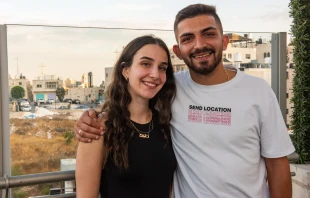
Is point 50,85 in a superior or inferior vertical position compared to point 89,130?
superior

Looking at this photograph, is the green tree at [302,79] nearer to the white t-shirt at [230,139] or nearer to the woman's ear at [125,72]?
the white t-shirt at [230,139]

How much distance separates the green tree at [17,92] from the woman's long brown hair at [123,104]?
57cm

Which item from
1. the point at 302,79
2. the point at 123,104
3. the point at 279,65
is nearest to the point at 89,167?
the point at 123,104

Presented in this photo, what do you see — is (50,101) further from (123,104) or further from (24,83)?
(123,104)

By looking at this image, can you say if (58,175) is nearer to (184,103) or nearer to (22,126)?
(22,126)

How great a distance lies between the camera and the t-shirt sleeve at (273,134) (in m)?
1.61

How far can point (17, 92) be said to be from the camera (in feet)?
6.66

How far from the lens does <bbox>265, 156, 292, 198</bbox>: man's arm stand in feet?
5.50

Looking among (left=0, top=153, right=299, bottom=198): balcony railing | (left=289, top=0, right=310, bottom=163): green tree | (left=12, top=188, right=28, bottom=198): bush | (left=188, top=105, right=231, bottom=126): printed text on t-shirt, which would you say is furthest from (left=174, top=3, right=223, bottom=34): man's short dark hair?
(left=289, top=0, right=310, bottom=163): green tree

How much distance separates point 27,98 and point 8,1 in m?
1.97

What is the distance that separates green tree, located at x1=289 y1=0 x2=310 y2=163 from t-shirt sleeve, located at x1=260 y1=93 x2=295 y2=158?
2059 millimetres

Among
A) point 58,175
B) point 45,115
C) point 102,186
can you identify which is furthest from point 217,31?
point 45,115

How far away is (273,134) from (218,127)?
0.85ft

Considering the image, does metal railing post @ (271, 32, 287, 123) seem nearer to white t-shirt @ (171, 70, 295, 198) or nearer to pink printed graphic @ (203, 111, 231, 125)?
white t-shirt @ (171, 70, 295, 198)
